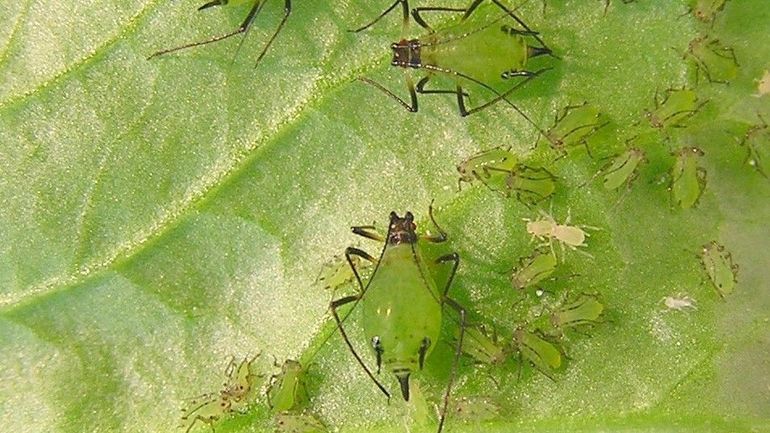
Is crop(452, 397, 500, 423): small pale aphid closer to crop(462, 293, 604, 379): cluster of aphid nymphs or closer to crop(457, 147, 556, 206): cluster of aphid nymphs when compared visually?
crop(462, 293, 604, 379): cluster of aphid nymphs

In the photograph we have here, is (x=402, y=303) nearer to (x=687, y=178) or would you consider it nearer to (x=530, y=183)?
(x=530, y=183)

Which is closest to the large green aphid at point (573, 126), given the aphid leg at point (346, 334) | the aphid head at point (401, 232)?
the aphid head at point (401, 232)

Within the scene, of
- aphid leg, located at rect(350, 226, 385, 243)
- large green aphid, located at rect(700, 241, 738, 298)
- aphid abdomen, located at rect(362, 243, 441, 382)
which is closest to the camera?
aphid abdomen, located at rect(362, 243, 441, 382)

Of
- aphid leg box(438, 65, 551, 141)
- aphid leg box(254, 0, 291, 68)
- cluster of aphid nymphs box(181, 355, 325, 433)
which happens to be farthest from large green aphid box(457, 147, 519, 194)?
cluster of aphid nymphs box(181, 355, 325, 433)

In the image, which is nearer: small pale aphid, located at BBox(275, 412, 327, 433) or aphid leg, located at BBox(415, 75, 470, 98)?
small pale aphid, located at BBox(275, 412, 327, 433)

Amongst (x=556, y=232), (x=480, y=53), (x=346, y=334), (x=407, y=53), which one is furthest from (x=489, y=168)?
(x=346, y=334)

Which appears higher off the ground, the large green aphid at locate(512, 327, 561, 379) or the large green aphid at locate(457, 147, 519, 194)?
the large green aphid at locate(457, 147, 519, 194)

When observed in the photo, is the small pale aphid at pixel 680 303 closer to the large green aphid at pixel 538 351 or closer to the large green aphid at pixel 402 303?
the large green aphid at pixel 538 351

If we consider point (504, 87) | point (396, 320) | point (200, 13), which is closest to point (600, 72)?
point (504, 87)
